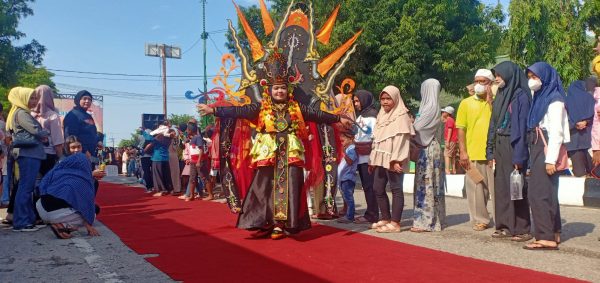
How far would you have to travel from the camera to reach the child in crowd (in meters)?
6.98

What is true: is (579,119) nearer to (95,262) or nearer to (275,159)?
(275,159)

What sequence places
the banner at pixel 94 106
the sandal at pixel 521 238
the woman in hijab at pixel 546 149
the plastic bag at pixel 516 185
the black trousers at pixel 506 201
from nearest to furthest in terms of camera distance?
the woman in hijab at pixel 546 149, the plastic bag at pixel 516 185, the sandal at pixel 521 238, the black trousers at pixel 506 201, the banner at pixel 94 106

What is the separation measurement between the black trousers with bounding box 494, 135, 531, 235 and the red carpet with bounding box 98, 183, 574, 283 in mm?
1156

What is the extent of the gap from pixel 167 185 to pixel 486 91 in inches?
315

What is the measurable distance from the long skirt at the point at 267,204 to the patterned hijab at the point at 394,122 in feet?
3.72

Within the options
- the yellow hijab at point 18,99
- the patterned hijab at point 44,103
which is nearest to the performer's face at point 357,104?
the patterned hijab at point 44,103

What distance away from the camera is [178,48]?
39.0m

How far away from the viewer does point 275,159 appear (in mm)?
5426

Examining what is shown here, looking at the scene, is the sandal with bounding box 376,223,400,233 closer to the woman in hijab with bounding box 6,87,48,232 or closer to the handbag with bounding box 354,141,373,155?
the handbag with bounding box 354,141,373,155

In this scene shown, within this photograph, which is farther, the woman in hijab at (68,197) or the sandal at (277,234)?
the woman in hijab at (68,197)

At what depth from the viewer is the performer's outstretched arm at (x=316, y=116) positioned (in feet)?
18.4

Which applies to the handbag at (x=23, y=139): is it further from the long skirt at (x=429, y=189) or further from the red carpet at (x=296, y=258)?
the long skirt at (x=429, y=189)

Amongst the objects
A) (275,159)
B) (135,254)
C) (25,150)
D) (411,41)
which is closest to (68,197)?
(25,150)

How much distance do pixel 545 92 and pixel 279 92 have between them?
268cm
